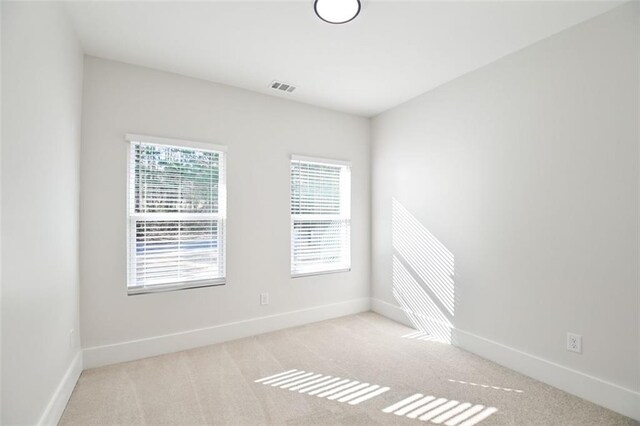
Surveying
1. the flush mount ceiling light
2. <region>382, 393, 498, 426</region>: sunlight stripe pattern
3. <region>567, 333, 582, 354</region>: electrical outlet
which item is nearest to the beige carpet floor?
<region>382, 393, 498, 426</region>: sunlight stripe pattern

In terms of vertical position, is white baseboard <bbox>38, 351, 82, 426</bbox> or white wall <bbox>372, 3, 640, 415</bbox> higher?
white wall <bbox>372, 3, 640, 415</bbox>

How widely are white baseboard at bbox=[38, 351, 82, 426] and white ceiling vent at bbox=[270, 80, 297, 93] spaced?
9.62ft

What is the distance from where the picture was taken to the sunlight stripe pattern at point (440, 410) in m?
1.99

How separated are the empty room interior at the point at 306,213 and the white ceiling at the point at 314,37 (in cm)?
2

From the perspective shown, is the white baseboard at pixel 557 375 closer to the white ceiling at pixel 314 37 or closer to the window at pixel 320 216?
the window at pixel 320 216

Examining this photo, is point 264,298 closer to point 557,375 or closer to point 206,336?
point 206,336

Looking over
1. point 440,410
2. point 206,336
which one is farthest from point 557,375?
point 206,336

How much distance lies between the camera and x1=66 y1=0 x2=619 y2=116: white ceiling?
7.02ft

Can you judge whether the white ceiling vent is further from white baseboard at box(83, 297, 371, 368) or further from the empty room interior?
white baseboard at box(83, 297, 371, 368)

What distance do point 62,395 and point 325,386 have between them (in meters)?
1.74

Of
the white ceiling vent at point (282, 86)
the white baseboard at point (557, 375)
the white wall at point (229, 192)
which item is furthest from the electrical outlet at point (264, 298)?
the white ceiling vent at point (282, 86)

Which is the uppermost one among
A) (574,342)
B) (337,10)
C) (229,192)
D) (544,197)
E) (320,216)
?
(337,10)

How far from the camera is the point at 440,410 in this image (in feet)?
6.88

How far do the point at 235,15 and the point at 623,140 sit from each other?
2.73 meters
